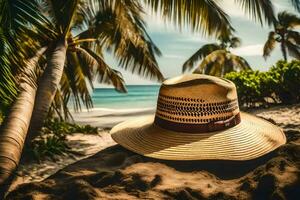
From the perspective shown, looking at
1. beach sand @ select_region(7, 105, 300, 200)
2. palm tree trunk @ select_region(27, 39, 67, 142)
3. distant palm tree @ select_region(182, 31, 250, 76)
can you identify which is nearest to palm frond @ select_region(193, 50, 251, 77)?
distant palm tree @ select_region(182, 31, 250, 76)

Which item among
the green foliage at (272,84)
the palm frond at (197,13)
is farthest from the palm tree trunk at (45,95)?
the green foliage at (272,84)

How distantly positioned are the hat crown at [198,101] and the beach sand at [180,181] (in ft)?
1.34

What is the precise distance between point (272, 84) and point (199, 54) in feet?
25.9

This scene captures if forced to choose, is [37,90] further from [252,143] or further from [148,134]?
[252,143]

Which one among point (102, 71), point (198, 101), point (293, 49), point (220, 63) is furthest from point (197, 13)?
point (293, 49)

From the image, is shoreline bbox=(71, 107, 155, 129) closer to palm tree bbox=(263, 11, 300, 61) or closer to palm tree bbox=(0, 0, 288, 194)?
palm tree bbox=(0, 0, 288, 194)

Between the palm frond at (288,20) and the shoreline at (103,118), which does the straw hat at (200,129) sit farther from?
the palm frond at (288,20)

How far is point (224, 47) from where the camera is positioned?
64.5 feet

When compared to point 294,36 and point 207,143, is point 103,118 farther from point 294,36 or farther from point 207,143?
point 207,143

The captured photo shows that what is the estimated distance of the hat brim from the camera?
Result: 185 centimetres

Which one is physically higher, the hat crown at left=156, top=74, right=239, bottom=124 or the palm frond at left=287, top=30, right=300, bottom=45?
the palm frond at left=287, top=30, right=300, bottom=45

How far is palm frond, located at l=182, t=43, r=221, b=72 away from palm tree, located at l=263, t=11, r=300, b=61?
3660 mm

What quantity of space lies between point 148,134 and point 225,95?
587 millimetres

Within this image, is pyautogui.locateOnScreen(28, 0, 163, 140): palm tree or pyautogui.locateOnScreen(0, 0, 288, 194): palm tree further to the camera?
pyautogui.locateOnScreen(28, 0, 163, 140): palm tree
